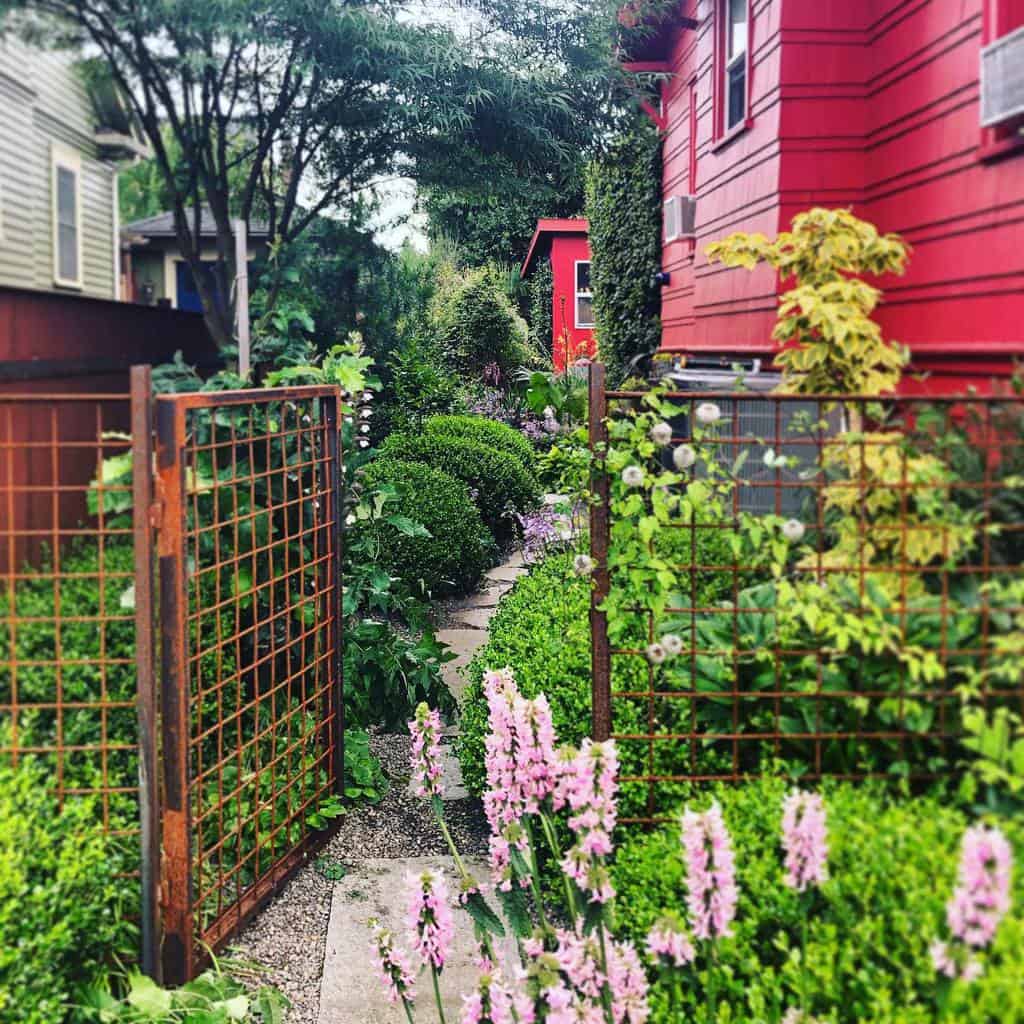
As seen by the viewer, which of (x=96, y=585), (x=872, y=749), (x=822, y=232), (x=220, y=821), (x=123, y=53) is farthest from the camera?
(x=123, y=53)

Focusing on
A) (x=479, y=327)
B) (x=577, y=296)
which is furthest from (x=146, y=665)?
(x=577, y=296)

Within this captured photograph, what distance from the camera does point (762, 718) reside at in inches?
104

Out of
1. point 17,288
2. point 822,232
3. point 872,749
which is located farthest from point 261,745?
point 822,232

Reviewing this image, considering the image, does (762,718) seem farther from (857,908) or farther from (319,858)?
(319,858)

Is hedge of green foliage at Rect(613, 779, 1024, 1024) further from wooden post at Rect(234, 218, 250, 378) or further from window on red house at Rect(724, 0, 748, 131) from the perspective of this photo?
window on red house at Rect(724, 0, 748, 131)

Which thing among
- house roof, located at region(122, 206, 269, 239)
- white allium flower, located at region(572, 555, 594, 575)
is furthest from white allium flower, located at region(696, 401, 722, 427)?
house roof, located at region(122, 206, 269, 239)

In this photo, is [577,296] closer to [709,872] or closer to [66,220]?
[66,220]

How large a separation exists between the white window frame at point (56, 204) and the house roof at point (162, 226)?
30 cm

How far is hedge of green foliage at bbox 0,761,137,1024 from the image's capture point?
2229 millimetres

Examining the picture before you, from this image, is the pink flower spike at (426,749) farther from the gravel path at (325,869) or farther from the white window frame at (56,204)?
the white window frame at (56,204)

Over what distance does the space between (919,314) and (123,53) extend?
10.2 feet

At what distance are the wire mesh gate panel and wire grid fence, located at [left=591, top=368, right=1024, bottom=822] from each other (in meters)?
1.01

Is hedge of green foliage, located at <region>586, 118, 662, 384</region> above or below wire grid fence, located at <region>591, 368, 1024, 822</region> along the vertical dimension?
above

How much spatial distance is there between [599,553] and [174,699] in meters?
1.08
